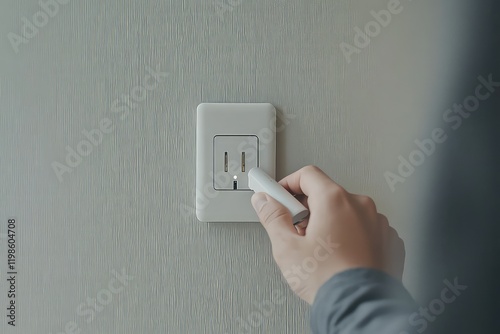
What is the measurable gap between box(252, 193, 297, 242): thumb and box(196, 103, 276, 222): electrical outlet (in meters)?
0.06

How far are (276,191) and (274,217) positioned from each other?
0.10 ft

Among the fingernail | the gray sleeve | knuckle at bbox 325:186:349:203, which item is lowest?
the gray sleeve

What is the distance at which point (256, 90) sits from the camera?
2.00ft

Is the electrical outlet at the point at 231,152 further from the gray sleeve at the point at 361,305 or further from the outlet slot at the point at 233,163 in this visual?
the gray sleeve at the point at 361,305

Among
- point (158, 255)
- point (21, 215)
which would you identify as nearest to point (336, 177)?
point (158, 255)

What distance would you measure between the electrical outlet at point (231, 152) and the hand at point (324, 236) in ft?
0.16

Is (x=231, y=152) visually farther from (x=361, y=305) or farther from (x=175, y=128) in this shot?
(x=361, y=305)

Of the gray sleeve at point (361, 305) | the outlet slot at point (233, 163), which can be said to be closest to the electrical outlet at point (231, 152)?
the outlet slot at point (233, 163)

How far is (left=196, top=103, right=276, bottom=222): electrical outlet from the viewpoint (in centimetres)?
60

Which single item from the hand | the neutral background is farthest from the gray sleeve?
the neutral background

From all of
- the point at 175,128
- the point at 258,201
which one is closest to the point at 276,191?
the point at 258,201

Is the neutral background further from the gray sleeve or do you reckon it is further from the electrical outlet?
the gray sleeve

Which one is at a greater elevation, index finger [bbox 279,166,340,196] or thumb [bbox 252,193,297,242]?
index finger [bbox 279,166,340,196]

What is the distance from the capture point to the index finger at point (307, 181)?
54cm
